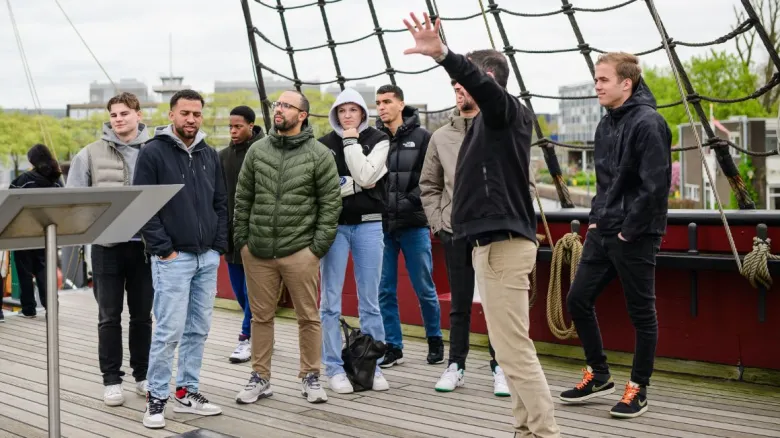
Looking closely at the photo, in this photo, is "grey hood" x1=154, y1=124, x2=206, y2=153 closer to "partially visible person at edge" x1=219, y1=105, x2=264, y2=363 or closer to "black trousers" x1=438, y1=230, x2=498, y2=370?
"partially visible person at edge" x1=219, y1=105, x2=264, y2=363

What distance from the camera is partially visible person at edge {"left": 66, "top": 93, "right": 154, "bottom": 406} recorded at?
149 inches

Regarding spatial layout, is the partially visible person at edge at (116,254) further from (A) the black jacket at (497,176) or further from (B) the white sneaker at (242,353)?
(A) the black jacket at (497,176)

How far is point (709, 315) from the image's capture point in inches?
160

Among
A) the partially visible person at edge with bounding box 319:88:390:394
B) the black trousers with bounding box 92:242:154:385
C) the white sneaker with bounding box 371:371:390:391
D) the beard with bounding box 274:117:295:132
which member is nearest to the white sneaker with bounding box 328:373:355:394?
the partially visible person at edge with bounding box 319:88:390:394

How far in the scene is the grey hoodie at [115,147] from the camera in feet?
12.4

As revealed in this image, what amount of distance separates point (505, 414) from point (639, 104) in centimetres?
133

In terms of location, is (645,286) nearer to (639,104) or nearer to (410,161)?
(639,104)

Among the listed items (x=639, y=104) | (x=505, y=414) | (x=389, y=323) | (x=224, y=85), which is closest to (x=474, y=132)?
(x=639, y=104)

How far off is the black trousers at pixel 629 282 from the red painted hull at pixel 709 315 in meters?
0.69

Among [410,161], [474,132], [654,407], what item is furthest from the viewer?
[410,161]

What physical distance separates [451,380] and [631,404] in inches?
33.4

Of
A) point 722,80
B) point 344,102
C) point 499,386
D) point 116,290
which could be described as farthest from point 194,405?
point 722,80

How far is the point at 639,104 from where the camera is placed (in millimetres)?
3402

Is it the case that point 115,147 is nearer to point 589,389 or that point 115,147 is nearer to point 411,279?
point 411,279
